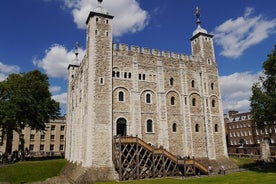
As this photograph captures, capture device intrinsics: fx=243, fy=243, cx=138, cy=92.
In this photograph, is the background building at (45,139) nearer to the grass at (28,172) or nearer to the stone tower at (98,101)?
the grass at (28,172)

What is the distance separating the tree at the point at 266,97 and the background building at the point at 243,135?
94.9 feet

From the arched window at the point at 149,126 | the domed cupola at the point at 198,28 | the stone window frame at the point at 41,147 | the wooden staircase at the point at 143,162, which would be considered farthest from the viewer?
the stone window frame at the point at 41,147

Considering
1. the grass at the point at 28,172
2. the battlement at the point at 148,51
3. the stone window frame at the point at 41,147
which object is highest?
the battlement at the point at 148,51

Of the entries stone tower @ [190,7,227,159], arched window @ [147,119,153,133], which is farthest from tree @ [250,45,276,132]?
arched window @ [147,119,153,133]

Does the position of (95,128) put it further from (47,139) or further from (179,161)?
(47,139)

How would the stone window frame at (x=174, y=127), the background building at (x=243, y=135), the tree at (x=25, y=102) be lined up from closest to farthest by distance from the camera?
the stone window frame at (x=174, y=127) < the tree at (x=25, y=102) < the background building at (x=243, y=135)

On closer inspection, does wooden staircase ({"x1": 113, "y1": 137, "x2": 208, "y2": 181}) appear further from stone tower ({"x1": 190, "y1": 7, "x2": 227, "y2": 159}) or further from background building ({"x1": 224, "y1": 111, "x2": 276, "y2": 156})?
background building ({"x1": 224, "y1": 111, "x2": 276, "y2": 156})

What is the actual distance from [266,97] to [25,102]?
100 ft

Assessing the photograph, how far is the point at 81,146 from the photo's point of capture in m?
29.5

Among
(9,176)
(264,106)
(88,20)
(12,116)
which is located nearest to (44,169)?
(9,176)

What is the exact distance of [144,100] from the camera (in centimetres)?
3086

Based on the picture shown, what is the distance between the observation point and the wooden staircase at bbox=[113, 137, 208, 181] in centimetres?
2539

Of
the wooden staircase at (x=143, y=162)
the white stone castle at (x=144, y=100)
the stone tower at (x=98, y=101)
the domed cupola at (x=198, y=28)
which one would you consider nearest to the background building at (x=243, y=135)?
the white stone castle at (x=144, y=100)

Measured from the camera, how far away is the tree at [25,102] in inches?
1291
